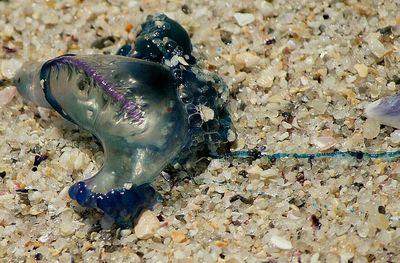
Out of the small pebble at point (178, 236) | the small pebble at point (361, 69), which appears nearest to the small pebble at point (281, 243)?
the small pebble at point (178, 236)

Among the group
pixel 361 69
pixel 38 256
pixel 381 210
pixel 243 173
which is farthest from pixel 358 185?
pixel 38 256

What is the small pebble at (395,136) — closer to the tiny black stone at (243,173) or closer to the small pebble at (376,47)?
the small pebble at (376,47)

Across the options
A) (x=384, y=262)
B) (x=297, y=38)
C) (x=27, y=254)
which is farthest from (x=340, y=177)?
(x=27, y=254)

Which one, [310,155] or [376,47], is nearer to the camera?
[310,155]

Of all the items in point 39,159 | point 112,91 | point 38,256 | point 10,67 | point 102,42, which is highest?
point 112,91

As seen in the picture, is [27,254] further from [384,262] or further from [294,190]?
[384,262]

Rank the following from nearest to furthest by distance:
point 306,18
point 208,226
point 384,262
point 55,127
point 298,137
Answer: point 384,262 < point 208,226 < point 298,137 < point 55,127 < point 306,18

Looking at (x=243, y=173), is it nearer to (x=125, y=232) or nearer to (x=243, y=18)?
(x=125, y=232)
